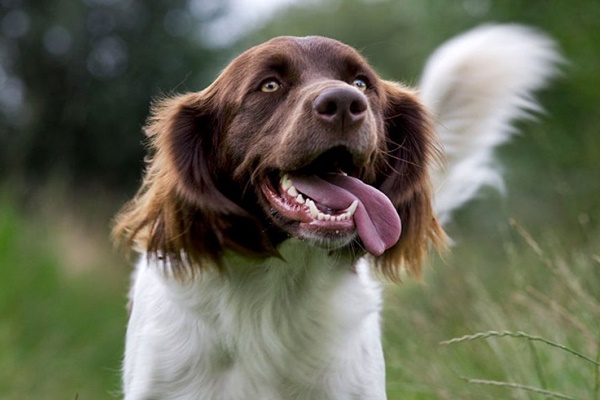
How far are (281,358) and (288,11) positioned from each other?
36.6 meters

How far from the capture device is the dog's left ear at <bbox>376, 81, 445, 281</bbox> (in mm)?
3551

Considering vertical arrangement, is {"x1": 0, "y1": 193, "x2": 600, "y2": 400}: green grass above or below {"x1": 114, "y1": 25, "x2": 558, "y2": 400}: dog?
below

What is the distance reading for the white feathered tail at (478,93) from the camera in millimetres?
5027

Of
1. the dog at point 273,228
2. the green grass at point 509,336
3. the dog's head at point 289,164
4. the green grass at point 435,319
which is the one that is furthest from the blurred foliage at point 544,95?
the dog at point 273,228

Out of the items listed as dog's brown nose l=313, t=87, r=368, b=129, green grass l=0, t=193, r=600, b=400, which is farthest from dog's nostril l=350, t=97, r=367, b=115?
green grass l=0, t=193, r=600, b=400

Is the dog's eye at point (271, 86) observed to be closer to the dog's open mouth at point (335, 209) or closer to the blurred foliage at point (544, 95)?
the dog's open mouth at point (335, 209)

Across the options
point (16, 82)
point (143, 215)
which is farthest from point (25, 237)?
point (16, 82)

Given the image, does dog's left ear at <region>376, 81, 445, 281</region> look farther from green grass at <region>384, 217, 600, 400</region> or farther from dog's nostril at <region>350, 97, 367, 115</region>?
dog's nostril at <region>350, 97, 367, 115</region>

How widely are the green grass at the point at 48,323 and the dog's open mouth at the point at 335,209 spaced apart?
2.77 meters

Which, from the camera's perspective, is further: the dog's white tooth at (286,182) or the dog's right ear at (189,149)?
the dog's right ear at (189,149)

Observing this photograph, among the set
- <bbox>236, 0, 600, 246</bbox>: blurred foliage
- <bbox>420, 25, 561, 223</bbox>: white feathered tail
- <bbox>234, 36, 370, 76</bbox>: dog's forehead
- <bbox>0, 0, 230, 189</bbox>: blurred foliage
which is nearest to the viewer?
<bbox>234, 36, 370, 76</bbox>: dog's forehead

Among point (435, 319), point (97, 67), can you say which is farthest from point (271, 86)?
point (97, 67)

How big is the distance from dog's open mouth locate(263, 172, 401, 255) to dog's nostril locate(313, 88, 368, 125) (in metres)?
0.24

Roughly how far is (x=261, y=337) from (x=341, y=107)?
0.92m
